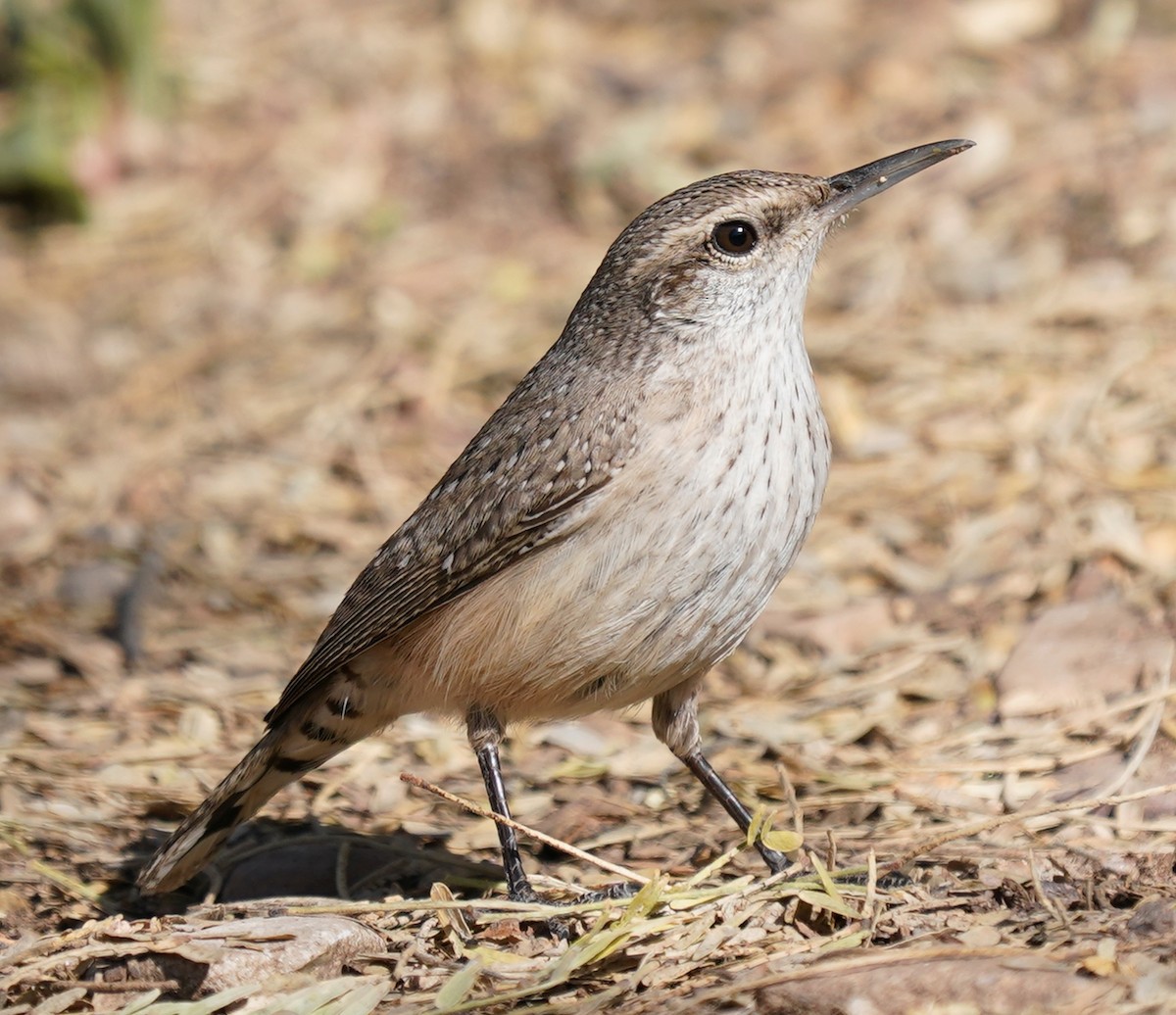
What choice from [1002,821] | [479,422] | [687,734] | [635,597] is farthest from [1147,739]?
[479,422]

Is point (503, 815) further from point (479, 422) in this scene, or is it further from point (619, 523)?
point (479, 422)

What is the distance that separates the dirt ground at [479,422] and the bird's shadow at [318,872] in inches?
0.9

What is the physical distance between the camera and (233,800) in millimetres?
5047

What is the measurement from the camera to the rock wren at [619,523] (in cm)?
451

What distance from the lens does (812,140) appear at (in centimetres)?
1017

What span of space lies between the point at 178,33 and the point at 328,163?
2.17 m

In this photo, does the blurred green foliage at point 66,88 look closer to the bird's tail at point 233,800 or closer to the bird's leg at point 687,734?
the bird's tail at point 233,800

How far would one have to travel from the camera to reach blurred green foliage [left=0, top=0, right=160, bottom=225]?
1003 cm

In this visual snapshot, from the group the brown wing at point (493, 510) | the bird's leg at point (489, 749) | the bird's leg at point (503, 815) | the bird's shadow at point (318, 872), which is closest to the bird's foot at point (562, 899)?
the bird's leg at point (503, 815)

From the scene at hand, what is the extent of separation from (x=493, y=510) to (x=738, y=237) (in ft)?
3.69

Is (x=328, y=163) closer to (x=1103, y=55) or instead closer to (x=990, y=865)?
(x=1103, y=55)

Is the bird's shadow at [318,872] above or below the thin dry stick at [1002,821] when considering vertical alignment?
above

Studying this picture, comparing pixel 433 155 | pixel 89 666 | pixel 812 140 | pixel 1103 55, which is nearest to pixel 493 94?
pixel 433 155

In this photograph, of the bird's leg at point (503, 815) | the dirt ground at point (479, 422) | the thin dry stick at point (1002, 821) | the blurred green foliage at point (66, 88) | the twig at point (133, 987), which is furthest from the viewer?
the blurred green foliage at point (66, 88)
